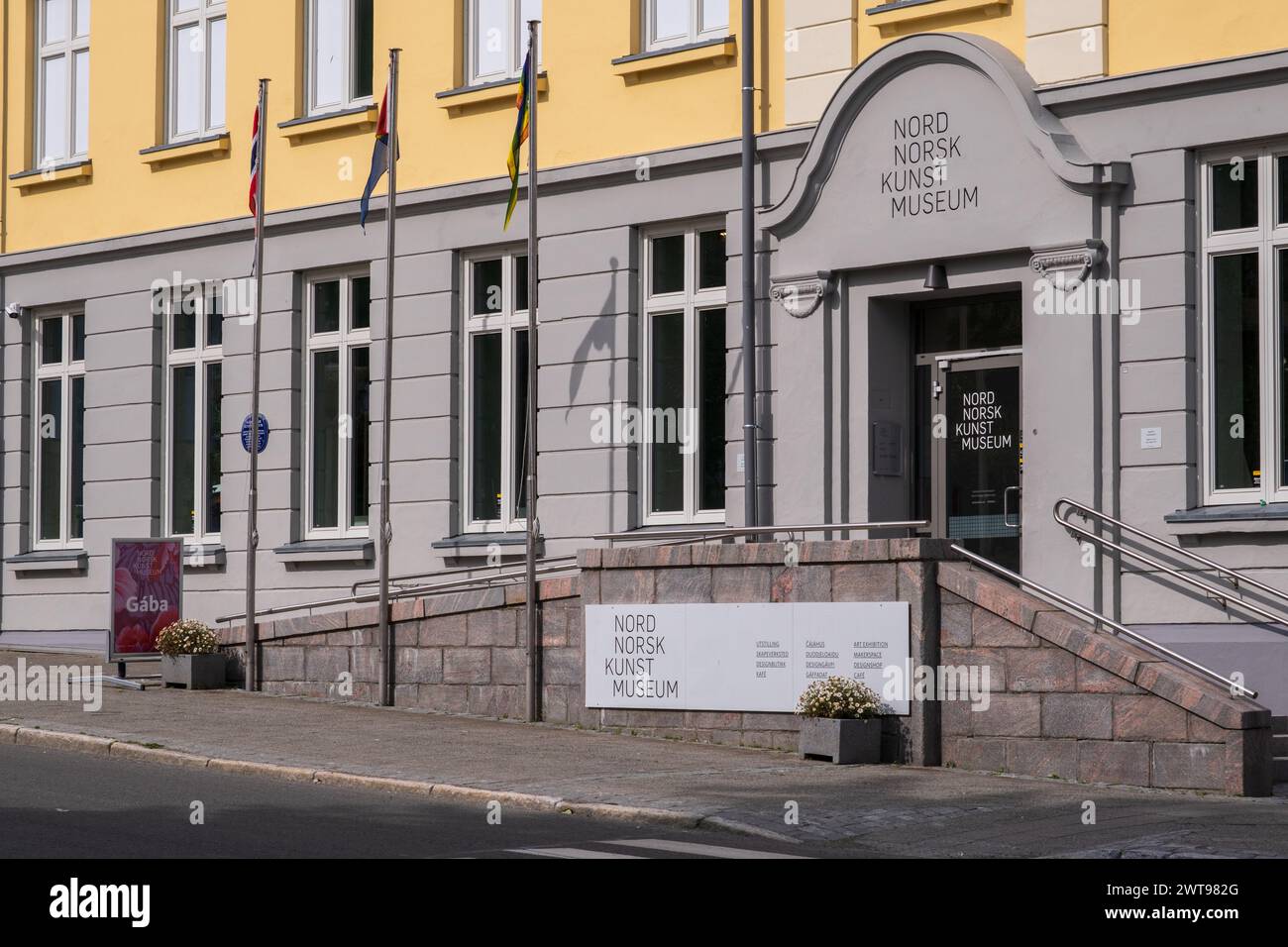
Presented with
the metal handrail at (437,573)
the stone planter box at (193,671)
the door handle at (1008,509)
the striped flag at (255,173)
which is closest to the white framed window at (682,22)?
the striped flag at (255,173)

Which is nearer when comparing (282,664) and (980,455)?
(980,455)

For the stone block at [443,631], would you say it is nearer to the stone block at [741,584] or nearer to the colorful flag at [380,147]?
the stone block at [741,584]

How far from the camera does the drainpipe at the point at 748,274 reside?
733 inches

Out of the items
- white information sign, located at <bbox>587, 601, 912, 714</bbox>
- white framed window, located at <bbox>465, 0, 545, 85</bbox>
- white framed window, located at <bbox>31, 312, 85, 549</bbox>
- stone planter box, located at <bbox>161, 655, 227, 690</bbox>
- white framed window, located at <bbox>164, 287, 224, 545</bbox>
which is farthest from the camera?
white framed window, located at <bbox>31, 312, 85, 549</bbox>

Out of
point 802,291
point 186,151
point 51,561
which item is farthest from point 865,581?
point 51,561

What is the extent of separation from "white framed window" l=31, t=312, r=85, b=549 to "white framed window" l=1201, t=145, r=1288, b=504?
14.2 meters

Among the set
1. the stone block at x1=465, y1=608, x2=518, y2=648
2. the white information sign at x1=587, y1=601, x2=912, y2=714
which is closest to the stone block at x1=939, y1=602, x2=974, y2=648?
the white information sign at x1=587, y1=601, x2=912, y2=714

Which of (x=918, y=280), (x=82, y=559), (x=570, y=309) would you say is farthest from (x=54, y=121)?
(x=918, y=280)

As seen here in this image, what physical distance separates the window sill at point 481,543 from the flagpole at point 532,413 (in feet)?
3.29

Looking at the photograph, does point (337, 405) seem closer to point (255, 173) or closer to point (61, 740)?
point (255, 173)

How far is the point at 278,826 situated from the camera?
37.6 feet

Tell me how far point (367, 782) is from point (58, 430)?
511 inches

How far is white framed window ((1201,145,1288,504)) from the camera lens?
16.0 meters

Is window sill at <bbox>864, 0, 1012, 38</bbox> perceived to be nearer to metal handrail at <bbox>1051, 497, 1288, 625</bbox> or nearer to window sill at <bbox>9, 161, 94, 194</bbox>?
metal handrail at <bbox>1051, 497, 1288, 625</bbox>
